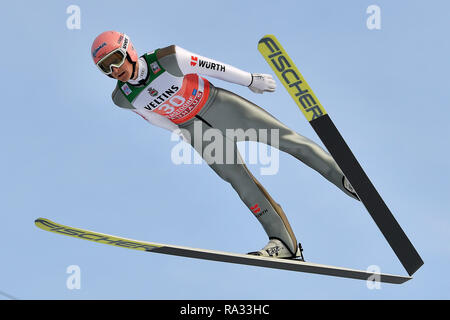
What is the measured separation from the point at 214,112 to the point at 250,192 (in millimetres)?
953

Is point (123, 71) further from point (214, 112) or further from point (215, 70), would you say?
point (214, 112)

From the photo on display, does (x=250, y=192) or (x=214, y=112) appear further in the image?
(x=250, y=192)

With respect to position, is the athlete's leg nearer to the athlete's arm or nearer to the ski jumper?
the ski jumper

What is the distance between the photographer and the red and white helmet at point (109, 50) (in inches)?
227

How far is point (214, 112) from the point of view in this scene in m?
6.38

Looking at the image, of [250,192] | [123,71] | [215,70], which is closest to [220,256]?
[250,192]

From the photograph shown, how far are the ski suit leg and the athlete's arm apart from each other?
671 mm

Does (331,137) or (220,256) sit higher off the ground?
(331,137)

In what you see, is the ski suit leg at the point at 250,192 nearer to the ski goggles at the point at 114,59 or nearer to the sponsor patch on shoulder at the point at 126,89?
the sponsor patch on shoulder at the point at 126,89

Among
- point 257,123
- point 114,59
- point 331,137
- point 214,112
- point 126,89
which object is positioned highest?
point 114,59

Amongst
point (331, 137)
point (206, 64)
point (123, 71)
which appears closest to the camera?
point (331, 137)

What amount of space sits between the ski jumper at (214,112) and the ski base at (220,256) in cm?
38

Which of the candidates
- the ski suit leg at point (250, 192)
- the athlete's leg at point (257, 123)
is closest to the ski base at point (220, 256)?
the ski suit leg at point (250, 192)

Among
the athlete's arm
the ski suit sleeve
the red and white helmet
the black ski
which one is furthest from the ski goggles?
the black ski
